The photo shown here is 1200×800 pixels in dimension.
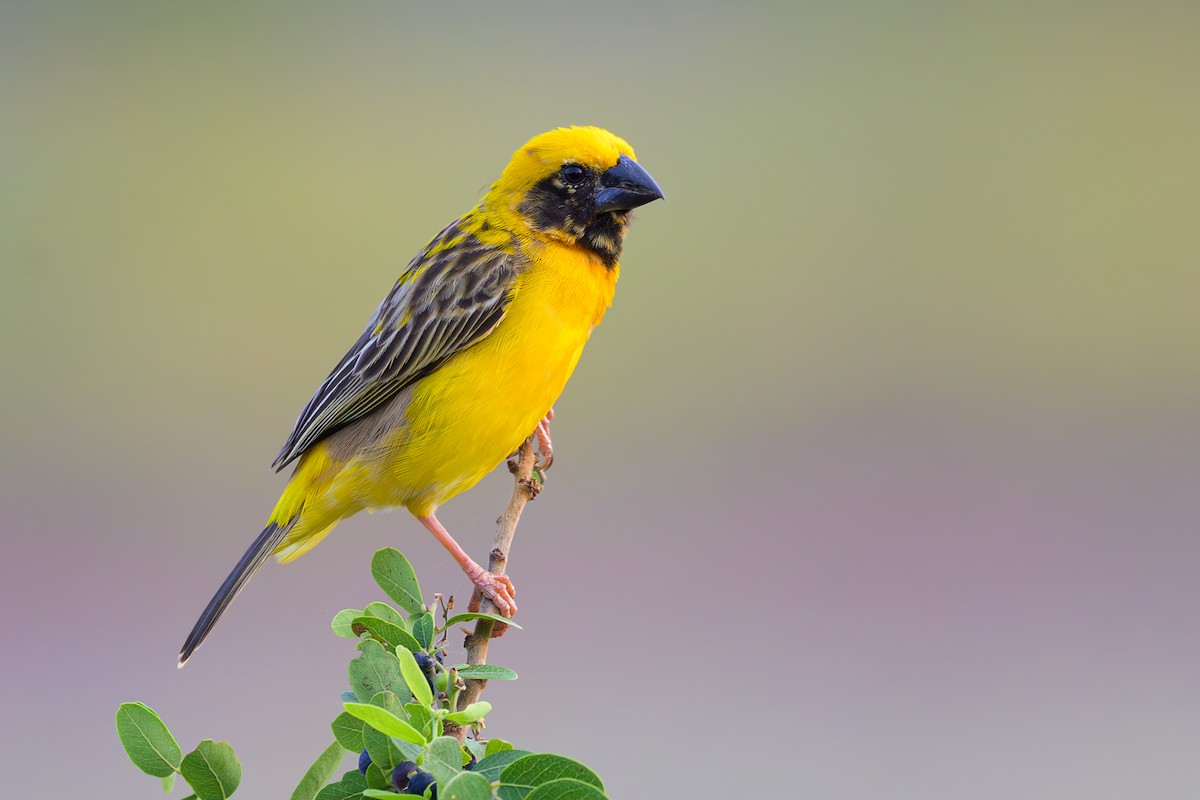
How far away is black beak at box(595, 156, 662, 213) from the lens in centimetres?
341

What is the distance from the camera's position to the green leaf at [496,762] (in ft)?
4.82

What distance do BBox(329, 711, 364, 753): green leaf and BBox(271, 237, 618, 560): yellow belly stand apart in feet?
5.64

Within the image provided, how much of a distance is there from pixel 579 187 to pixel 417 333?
66 centimetres

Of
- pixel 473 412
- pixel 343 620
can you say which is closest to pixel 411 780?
pixel 343 620

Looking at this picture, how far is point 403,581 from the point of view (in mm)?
1923

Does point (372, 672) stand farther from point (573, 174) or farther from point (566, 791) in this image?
point (573, 174)

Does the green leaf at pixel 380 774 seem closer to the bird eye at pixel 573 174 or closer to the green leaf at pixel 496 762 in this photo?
the green leaf at pixel 496 762

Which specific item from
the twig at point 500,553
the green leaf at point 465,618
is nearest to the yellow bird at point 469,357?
the twig at point 500,553

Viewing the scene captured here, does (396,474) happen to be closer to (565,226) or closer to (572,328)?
(572,328)

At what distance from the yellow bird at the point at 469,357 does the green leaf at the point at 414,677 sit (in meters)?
1.74

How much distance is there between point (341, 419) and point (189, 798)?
193cm

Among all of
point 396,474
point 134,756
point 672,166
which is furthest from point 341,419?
point 672,166

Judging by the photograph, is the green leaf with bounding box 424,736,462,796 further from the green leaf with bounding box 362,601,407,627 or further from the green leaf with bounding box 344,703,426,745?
the green leaf with bounding box 362,601,407,627

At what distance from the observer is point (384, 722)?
1.36m
